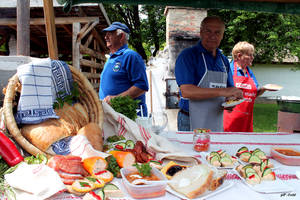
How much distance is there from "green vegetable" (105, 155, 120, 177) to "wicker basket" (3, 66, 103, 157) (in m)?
0.40

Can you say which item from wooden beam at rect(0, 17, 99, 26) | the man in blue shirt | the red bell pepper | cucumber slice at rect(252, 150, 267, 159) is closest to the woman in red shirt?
the man in blue shirt

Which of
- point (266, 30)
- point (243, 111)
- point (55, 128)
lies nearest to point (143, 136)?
point (55, 128)

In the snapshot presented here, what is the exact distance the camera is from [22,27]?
4.40 m

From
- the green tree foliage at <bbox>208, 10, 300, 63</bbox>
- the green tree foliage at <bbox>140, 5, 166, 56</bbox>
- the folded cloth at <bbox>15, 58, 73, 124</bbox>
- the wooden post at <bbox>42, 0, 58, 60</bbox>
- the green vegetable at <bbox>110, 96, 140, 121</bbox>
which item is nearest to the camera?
the folded cloth at <bbox>15, 58, 73, 124</bbox>

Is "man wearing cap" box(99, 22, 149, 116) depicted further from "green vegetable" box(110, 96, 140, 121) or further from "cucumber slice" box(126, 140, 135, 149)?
"cucumber slice" box(126, 140, 135, 149)

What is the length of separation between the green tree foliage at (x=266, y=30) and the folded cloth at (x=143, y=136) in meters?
10.3

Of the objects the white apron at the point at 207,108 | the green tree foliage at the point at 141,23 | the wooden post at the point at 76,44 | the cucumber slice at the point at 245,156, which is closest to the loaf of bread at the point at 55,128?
the cucumber slice at the point at 245,156

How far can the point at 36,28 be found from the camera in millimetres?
7707

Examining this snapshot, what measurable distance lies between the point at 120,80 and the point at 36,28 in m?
6.20

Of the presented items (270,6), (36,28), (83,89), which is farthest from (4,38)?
(270,6)

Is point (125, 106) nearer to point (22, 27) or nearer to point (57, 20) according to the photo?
point (22, 27)

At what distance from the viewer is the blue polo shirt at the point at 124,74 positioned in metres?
2.95

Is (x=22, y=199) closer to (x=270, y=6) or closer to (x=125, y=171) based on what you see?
(x=125, y=171)

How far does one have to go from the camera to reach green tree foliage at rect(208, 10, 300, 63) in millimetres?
10578
